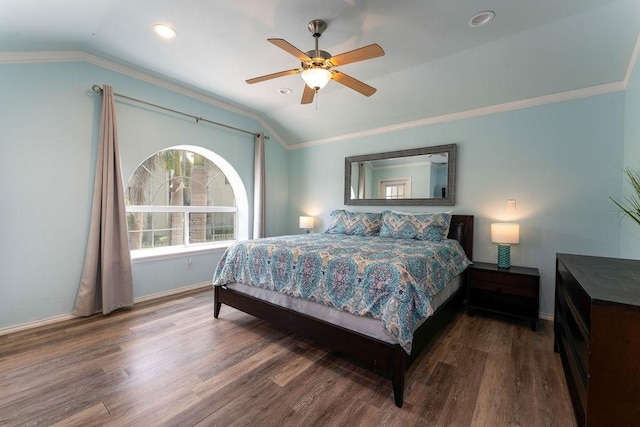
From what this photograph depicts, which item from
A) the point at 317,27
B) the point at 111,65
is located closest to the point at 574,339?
the point at 317,27

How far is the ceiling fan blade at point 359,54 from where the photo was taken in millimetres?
1899

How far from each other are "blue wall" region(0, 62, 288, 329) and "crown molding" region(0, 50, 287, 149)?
49 mm

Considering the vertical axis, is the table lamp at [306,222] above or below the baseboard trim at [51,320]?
above

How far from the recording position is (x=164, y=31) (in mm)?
2490

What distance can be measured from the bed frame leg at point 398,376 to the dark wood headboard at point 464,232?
2183mm

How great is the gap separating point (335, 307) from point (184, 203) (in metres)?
3.16

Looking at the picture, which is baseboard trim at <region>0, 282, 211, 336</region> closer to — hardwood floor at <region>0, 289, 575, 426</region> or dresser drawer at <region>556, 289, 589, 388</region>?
hardwood floor at <region>0, 289, 575, 426</region>

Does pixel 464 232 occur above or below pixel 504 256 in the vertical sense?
above

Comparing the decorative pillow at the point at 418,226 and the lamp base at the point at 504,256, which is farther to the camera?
the decorative pillow at the point at 418,226

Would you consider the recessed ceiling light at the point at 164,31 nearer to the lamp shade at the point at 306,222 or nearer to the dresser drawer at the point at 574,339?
the lamp shade at the point at 306,222

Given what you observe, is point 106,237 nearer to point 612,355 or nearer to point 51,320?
point 51,320

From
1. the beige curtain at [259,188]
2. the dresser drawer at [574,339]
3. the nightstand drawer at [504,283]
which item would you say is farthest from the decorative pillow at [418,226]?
the beige curtain at [259,188]

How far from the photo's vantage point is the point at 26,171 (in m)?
2.57

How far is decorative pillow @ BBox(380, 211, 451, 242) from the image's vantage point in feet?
10.7
